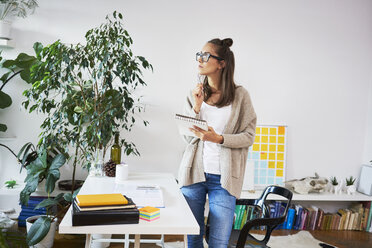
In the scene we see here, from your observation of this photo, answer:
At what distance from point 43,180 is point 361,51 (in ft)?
12.8

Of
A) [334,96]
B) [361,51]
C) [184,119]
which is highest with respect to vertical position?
[361,51]

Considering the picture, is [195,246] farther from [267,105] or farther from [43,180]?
[267,105]

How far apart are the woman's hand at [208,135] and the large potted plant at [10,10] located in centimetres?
255

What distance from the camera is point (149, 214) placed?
147 centimetres

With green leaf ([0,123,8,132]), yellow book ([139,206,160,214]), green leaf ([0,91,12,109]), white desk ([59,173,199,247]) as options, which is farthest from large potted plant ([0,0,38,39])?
yellow book ([139,206,160,214])

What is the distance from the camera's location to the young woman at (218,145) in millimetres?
1877

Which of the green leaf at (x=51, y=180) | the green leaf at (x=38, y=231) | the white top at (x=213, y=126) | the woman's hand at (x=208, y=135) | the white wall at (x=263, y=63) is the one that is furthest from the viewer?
the white wall at (x=263, y=63)

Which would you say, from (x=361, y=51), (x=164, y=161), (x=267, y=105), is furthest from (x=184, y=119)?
(x=361, y=51)

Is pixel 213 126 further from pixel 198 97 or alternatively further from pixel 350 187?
pixel 350 187

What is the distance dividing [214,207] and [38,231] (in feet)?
4.84

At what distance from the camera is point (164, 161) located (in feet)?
12.5

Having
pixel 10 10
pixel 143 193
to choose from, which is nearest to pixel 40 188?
pixel 10 10

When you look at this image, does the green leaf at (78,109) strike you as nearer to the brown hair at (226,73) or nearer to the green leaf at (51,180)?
the green leaf at (51,180)

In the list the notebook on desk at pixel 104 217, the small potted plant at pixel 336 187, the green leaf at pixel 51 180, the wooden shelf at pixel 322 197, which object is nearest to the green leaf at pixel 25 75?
the green leaf at pixel 51 180
